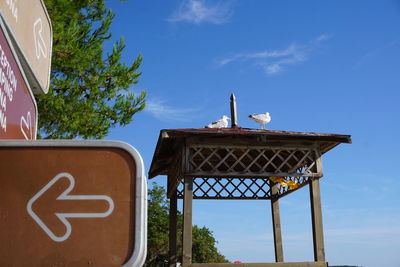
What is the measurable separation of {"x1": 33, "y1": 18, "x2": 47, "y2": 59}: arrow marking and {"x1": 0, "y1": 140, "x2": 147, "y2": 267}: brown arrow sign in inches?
32.1

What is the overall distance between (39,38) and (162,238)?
27980mm

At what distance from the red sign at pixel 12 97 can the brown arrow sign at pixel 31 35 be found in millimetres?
65

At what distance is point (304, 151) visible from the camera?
35.1 feet

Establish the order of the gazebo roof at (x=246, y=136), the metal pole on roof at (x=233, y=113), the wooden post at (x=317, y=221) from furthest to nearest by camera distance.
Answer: the metal pole on roof at (x=233, y=113)
the gazebo roof at (x=246, y=136)
the wooden post at (x=317, y=221)

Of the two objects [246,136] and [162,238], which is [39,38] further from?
[162,238]

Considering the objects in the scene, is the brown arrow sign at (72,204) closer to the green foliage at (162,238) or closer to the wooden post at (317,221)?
the wooden post at (317,221)

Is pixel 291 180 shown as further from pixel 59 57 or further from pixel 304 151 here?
pixel 59 57

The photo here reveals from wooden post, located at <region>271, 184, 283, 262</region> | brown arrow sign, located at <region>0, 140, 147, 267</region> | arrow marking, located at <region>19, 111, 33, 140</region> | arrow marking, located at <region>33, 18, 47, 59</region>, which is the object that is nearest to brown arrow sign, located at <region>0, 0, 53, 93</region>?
arrow marking, located at <region>33, 18, 47, 59</region>

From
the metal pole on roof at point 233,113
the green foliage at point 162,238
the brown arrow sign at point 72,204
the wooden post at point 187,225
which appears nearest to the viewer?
the brown arrow sign at point 72,204

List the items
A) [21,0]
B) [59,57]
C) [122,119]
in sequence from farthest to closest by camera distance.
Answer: [122,119] < [59,57] < [21,0]

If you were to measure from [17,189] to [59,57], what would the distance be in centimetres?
874

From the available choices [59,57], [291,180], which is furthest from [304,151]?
[59,57]

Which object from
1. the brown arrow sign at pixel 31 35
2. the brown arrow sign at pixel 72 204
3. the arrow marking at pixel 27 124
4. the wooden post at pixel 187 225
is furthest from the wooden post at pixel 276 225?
the brown arrow sign at pixel 72 204

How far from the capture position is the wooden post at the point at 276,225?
12.5 m
